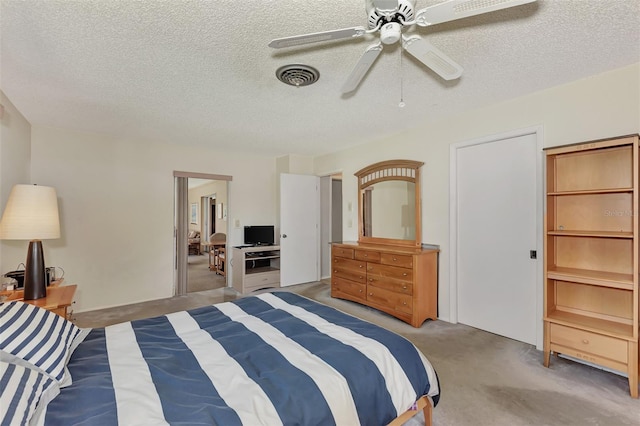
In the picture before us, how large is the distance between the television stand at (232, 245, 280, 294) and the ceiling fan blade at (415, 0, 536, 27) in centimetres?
408

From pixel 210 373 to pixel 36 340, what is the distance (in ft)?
2.65

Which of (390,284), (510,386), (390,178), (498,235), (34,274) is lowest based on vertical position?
(510,386)

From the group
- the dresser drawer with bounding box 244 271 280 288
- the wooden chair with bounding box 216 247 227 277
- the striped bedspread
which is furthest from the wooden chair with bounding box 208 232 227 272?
the striped bedspread

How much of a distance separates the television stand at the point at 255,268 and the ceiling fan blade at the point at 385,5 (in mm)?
4014

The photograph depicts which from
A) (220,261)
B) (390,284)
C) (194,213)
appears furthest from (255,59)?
(194,213)

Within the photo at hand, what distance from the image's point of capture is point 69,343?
4.84ft

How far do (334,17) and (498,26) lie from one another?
3.32 ft

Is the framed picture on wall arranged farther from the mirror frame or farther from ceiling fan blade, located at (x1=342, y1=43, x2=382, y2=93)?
ceiling fan blade, located at (x1=342, y1=43, x2=382, y2=93)

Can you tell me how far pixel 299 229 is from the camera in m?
5.23

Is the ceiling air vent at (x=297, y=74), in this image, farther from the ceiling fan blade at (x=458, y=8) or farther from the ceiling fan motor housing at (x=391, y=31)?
the ceiling fan blade at (x=458, y=8)

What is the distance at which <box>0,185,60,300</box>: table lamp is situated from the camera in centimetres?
213

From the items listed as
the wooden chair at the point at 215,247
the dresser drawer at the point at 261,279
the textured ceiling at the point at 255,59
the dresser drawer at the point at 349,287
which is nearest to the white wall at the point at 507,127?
the textured ceiling at the point at 255,59

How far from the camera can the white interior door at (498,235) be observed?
2777 mm

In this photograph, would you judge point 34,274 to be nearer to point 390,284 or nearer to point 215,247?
point 390,284
